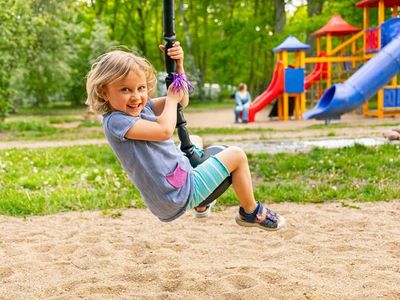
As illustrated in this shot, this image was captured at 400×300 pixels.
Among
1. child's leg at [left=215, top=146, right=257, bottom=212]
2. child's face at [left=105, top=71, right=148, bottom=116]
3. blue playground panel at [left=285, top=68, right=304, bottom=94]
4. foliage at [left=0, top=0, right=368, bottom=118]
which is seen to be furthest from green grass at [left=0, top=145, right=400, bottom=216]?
blue playground panel at [left=285, top=68, right=304, bottom=94]

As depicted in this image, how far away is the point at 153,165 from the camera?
345 centimetres

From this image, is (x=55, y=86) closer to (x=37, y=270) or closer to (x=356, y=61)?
(x=356, y=61)

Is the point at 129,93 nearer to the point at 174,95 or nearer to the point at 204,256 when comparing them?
the point at 174,95

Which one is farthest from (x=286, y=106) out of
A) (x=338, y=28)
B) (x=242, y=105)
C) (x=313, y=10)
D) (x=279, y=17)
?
(x=313, y=10)

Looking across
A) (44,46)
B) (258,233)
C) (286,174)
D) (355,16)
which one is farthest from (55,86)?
(258,233)

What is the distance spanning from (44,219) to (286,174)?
3553 mm

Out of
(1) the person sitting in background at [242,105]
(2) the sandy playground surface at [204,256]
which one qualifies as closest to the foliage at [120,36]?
(2) the sandy playground surface at [204,256]

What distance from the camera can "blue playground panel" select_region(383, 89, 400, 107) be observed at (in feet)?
68.8

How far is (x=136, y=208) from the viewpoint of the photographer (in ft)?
23.4

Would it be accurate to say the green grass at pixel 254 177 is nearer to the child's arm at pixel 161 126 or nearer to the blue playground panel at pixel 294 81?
the child's arm at pixel 161 126

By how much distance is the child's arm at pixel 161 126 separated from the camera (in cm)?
335

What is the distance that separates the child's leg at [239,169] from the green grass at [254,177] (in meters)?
3.35

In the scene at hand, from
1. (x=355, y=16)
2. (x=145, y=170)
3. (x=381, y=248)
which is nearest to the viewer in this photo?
(x=145, y=170)

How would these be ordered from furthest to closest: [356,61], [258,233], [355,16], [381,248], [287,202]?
[355,16] → [356,61] → [287,202] → [258,233] → [381,248]
